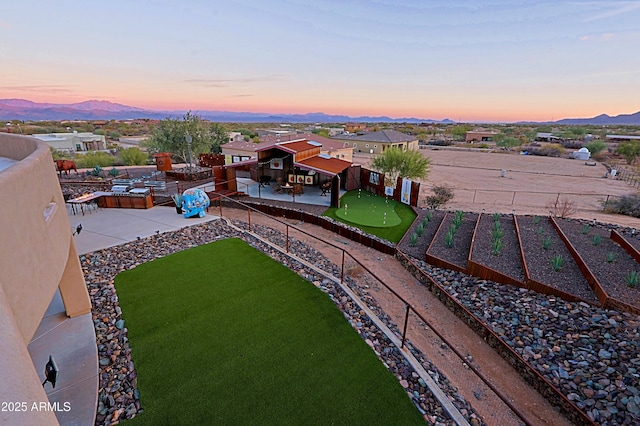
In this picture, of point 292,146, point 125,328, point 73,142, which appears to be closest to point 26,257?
point 125,328

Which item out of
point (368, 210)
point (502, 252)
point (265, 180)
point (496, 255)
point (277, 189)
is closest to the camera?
point (496, 255)

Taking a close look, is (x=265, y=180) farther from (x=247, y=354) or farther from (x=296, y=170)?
(x=247, y=354)

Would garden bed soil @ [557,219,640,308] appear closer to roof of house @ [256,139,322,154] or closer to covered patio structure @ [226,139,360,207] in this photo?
covered patio structure @ [226,139,360,207]

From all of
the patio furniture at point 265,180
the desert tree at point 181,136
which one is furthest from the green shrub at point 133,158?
the patio furniture at point 265,180

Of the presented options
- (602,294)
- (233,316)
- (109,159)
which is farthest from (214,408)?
(109,159)

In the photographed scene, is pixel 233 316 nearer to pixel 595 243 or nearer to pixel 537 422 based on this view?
pixel 537 422

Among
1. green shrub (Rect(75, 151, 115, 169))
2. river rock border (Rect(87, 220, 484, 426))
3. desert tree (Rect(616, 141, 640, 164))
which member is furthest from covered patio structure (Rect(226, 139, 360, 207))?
desert tree (Rect(616, 141, 640, 164))

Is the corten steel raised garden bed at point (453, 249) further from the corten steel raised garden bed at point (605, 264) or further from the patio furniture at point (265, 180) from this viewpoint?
the patio furniture at point (265, 180)

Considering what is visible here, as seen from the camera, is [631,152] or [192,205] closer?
[192,205]
